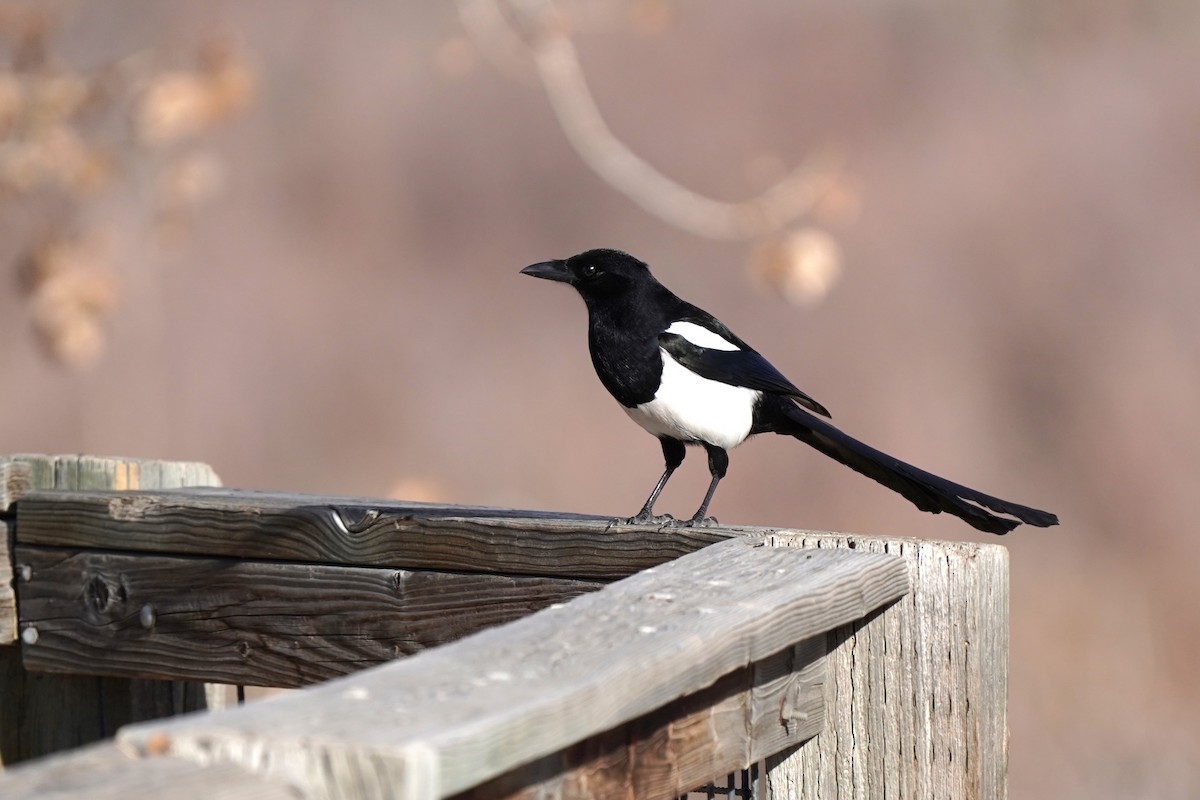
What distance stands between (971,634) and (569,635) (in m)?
0.67

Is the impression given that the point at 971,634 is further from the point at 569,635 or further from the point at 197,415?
the point at 197,415

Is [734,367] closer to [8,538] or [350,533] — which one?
[350,533]

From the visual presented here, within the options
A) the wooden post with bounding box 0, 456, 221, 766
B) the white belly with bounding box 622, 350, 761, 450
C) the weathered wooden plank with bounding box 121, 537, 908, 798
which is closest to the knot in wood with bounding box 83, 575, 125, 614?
the wooden post with bounding box 0, 456, 221, 766

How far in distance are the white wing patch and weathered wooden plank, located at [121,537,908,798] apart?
52.9 inches

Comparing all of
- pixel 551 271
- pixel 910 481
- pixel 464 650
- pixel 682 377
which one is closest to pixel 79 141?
pixel 551 271

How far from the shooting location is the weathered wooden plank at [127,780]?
0.79 m

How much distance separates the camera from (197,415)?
8.79 metres

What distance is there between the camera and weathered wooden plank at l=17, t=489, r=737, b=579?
1.86 meters

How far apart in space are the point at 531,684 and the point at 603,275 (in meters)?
2.08

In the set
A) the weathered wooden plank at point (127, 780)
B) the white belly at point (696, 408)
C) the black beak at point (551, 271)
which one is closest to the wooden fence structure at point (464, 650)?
the weathered wooden plank at point (127, 780)

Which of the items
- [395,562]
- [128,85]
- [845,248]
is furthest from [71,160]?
[845,248]

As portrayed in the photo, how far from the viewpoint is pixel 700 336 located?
9.78 feet

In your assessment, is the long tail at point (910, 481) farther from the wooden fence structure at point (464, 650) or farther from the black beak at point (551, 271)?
the black beak at point (551, 271)

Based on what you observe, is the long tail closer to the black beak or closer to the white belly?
the white belly
